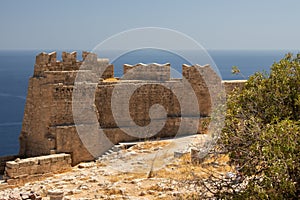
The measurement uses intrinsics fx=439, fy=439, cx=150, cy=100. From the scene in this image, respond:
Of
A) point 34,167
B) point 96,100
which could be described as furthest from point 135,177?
point 96,100

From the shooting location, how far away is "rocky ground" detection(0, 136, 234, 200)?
10087mm

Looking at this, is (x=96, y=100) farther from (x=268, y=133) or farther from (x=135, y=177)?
(x=268, y=133)

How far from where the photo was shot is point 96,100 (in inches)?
636

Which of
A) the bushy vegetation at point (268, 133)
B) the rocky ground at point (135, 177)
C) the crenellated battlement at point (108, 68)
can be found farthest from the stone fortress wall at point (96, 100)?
the bushy vegetation at point (268, 133)

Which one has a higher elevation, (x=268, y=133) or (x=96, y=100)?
(x=96, y=100)

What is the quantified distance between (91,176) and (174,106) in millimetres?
5949

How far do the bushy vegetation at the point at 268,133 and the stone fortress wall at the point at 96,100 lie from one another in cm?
702

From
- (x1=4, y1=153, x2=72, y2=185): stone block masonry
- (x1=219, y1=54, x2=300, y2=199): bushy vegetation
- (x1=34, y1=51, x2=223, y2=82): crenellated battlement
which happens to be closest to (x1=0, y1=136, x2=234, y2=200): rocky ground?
(x1=4, y1=153, x2=72, y2=185): stone block masonry

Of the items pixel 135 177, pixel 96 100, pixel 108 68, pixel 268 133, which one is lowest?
pixel 135 177

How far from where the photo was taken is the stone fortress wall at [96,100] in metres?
15.1

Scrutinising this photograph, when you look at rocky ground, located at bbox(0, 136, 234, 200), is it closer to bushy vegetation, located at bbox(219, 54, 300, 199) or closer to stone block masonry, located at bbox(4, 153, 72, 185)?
stone block masonry, located at bbox(4, 153, 72, 185)

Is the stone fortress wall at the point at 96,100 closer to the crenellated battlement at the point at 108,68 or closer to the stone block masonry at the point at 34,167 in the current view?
the crenellated battlement at the point at 108,68

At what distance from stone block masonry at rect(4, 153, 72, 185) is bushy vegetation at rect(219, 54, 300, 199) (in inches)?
284

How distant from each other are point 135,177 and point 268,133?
617 cm
